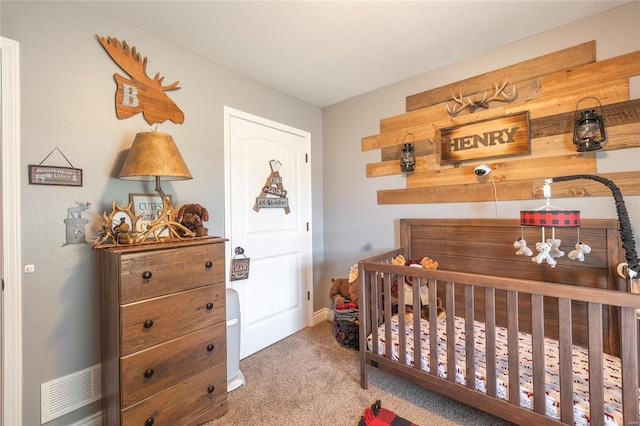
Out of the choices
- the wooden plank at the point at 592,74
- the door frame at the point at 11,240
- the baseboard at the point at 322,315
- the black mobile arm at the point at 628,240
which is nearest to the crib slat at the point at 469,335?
the black mobile arm at the point at 628,240

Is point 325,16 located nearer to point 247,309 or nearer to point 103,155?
point 103,155

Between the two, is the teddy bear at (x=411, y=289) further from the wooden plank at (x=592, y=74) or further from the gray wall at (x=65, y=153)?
the gray wall at (x=65, y=153)

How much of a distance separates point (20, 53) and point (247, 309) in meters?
2.06

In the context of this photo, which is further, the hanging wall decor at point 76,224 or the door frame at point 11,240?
the hanging wall decor at point 76,224

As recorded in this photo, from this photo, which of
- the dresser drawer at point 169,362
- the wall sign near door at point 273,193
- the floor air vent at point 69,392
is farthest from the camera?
the wall sign near door at point 273,193

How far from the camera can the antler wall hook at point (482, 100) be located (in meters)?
1.92

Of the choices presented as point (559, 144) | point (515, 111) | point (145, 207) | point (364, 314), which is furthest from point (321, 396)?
point (515, 111)

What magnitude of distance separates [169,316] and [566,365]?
6.10 feet

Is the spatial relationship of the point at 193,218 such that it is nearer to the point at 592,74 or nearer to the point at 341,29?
the point at 341,29

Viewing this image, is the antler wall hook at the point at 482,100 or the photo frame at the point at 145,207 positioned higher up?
the antler wall hook at the point at 482,100

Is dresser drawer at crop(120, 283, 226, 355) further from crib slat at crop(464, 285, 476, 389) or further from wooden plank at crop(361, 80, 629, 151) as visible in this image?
wooden plank at crop(361, 80, 629, 151)

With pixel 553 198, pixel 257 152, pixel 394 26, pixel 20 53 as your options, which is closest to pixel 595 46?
pixel 553 198

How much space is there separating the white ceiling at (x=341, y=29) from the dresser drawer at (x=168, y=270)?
1.36 meters

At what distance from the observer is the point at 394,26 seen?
1.72m
